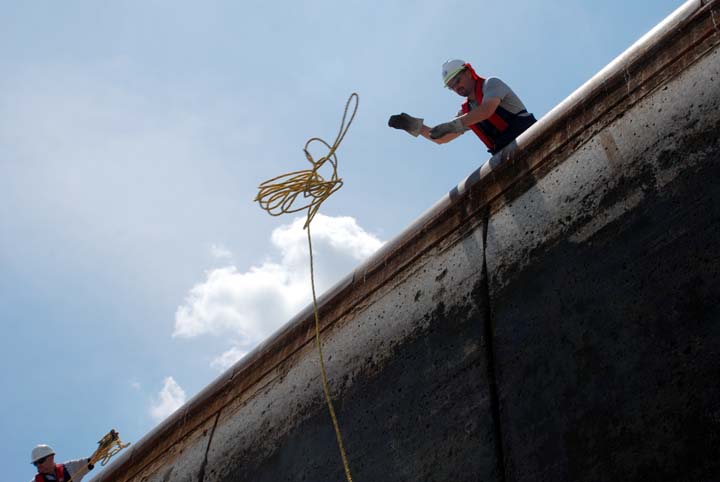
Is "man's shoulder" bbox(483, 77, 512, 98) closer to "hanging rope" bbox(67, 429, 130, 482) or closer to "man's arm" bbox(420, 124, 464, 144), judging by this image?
A: "man's arm" bbox(420, 124, 464, 144)

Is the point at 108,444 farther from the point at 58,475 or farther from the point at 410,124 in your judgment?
the point at 410,124

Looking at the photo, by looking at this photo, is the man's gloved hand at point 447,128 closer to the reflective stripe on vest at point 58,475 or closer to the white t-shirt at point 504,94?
the white t-shirt at point 504,94

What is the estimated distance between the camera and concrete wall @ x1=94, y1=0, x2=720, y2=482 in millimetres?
2699

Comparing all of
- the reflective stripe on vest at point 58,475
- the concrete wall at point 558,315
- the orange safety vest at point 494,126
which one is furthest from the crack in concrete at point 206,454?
the reflective stripe on vest at point 58,475

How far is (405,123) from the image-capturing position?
17.2 ft

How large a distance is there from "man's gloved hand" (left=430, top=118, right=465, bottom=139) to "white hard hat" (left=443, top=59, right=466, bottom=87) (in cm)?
52

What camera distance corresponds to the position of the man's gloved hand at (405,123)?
5227 millimetres

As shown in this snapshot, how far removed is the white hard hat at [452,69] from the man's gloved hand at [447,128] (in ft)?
1.71

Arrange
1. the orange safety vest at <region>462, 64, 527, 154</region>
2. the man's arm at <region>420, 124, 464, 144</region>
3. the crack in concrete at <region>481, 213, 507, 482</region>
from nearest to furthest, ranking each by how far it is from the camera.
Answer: the crack in concrete at <region>481, 213, 507, 482</region> → the man's arm at <region>420, 124, 464, 144</region> → the orange safety vest at <region>462, 64, 527, 154</region>

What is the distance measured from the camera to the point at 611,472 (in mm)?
2656

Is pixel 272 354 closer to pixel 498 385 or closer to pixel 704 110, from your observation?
pixel 498 385

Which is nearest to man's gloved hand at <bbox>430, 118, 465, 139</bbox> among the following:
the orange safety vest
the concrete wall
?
the orange safety vest

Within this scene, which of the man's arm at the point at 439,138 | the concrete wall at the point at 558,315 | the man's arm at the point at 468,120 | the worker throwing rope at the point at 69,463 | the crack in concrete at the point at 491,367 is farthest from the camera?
the worker throwing rope at the point at 69,463

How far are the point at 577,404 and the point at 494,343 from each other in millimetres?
524
